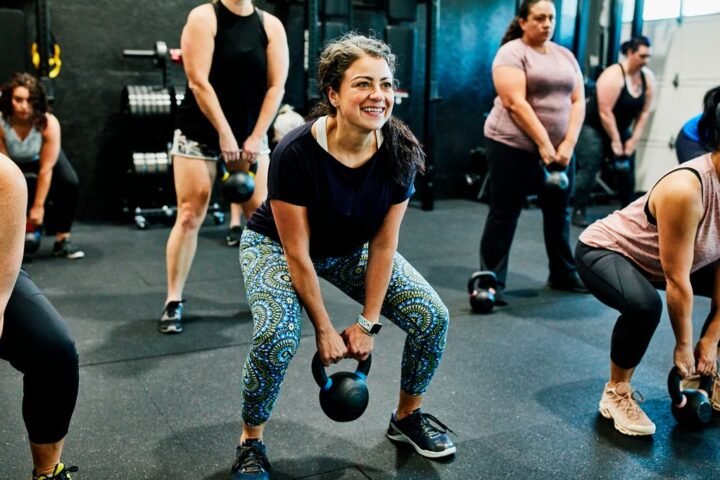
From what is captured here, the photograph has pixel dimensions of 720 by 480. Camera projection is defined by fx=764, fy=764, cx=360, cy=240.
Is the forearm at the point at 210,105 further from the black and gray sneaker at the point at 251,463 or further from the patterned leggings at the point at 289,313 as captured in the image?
the black and gray sneaker at the point at 251,463

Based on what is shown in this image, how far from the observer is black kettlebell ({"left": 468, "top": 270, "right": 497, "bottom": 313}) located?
3.10 meters

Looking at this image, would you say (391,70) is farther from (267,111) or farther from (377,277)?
(267,111)

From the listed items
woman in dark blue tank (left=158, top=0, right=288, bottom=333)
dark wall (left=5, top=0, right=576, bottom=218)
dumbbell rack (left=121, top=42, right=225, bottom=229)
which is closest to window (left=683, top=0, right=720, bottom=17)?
dark wall (left=5, top=0, right=576, bottom=218)

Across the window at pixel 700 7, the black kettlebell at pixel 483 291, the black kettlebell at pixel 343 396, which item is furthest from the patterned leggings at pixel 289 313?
the window at pixel 700 7

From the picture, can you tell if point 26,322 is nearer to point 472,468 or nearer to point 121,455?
point 121,455

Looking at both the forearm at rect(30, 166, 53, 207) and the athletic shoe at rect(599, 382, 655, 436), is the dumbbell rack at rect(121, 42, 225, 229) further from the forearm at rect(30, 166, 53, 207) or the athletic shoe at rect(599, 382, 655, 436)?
the athletic shoe at rect(599, 382, 655, 436)

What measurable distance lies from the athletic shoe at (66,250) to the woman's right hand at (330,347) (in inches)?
109

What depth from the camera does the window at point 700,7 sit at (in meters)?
5.72

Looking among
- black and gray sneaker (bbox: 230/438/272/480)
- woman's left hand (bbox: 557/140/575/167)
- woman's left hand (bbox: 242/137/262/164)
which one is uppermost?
woman's left hand (bbox: 242/137/262/164)

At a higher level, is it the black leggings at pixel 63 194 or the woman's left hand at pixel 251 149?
the woman's left hand at pixel 251 149

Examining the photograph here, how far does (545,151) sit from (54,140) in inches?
96.3

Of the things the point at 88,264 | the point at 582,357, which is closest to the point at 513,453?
the point at 582,357

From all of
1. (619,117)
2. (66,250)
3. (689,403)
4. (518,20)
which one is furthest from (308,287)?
(619,117)

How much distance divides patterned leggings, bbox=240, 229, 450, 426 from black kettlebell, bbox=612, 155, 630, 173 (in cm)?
323
